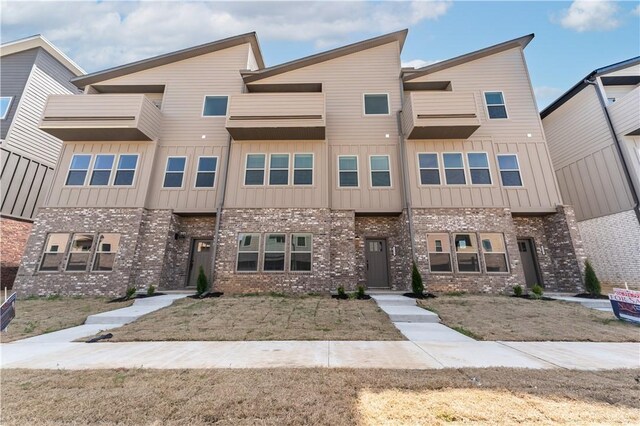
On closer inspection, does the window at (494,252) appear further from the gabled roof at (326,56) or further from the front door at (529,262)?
the gabled roof at (326,56)

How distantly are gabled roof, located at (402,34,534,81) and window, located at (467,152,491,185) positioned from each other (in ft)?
15.4

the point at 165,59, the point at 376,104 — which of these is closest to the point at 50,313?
the point at 165,59

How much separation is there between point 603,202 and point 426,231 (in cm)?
859

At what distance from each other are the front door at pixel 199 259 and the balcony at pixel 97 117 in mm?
5179

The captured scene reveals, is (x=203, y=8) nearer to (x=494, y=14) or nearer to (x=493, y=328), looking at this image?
(x=494, y=14)

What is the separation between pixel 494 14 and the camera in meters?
11.0

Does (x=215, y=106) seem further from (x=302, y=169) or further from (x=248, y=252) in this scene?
(x=248, y=252)

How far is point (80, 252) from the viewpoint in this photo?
10.4m

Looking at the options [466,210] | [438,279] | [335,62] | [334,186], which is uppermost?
[335,62]

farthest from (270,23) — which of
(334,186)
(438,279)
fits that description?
(438,279)

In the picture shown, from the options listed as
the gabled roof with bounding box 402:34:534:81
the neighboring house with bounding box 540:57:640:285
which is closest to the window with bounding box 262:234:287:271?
the gabled roof with bounding box 402:34:534:81

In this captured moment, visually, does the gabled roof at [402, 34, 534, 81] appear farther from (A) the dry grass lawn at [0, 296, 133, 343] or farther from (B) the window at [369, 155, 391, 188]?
(A) the dry grass lawn at [0, 296, 133, 343]

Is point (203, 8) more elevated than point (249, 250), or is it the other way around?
point (203, 8)

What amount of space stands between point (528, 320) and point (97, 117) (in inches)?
648
